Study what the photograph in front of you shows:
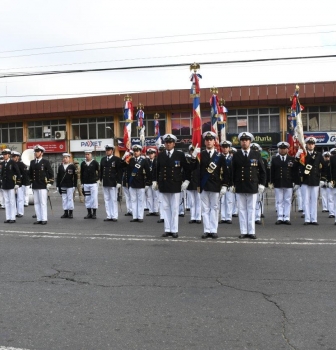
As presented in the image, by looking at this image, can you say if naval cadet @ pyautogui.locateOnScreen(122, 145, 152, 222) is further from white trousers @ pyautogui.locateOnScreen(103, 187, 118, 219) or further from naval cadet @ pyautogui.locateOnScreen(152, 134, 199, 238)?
naval cadet @ pyautogui.locateOnScreen(152, 134, 199, 238)

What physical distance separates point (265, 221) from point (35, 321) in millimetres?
9338

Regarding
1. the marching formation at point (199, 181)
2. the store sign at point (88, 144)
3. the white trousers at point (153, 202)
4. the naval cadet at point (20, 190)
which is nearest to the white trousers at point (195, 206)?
the marching formation at point (199, 181)

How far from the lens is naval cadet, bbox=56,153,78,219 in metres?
15.0

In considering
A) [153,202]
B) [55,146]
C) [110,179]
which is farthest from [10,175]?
[55,146]

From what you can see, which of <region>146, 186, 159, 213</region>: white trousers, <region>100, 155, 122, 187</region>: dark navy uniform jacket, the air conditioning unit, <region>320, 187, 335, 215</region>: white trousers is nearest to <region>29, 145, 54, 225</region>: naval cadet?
<region>100, 155, 122, 187</region>: dark navy uniform jacket

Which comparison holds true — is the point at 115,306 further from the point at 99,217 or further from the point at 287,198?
the point at 99,217

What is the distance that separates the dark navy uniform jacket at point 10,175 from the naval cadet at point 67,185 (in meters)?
1.50

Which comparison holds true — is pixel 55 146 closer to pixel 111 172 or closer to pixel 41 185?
pixel 111 172

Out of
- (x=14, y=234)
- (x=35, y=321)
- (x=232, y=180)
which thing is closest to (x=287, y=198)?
(x=232, y=180)

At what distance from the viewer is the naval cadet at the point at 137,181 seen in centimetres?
1380

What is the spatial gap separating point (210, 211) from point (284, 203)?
3.36 m

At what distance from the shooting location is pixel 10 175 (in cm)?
1398

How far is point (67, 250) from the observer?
29.0ft

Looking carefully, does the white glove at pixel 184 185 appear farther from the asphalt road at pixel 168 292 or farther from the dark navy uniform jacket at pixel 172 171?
the asphalt road at pixel 168 292
